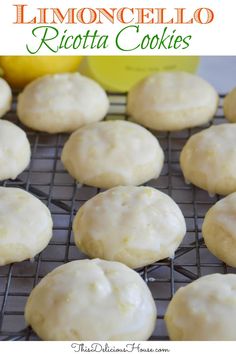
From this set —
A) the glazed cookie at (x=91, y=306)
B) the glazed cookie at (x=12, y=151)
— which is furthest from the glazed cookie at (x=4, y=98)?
the glazed cookie at (x=91, y=306)

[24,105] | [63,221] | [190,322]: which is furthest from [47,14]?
[190,322]

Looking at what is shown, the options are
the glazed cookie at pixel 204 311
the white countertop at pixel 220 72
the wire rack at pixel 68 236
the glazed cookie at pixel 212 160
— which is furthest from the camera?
the white countertop at pixel 220 72

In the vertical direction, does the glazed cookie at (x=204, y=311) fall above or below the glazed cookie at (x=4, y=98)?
above

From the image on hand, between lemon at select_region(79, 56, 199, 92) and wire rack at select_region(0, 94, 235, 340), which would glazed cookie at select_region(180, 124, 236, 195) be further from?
lemon at select_region(79, 56, 199, 92)

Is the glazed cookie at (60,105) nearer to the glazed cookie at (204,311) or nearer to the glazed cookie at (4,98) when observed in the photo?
the glazed cookie at (4,98)

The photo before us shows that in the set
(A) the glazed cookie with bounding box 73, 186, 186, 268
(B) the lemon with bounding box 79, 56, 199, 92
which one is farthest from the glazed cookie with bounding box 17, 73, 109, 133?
(A) the glazed cookie with bounding box 73, 186, 186, 268

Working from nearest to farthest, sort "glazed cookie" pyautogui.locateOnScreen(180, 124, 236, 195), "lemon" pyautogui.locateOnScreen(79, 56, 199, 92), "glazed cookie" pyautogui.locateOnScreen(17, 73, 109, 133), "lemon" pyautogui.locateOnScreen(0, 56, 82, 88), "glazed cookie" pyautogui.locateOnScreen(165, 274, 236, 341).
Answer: "glazed cookie" pyautogui.locateOnScreen(165, 274, 236, 341) < "glazed cookie" pyautogui.locateOnScreen(180, 124, 236, 195) < "glazed cookie" pyautogui.locateOnScreen(17, 73, 109, 133) < "lemon" pyautogui.locateOnScreen(0, 56, 82, 88) < "lemon" pyautogui.locateOnScreen(79, 56, 199, 92)

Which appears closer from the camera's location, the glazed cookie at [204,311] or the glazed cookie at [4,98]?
the glazed cookie at [204,311]
